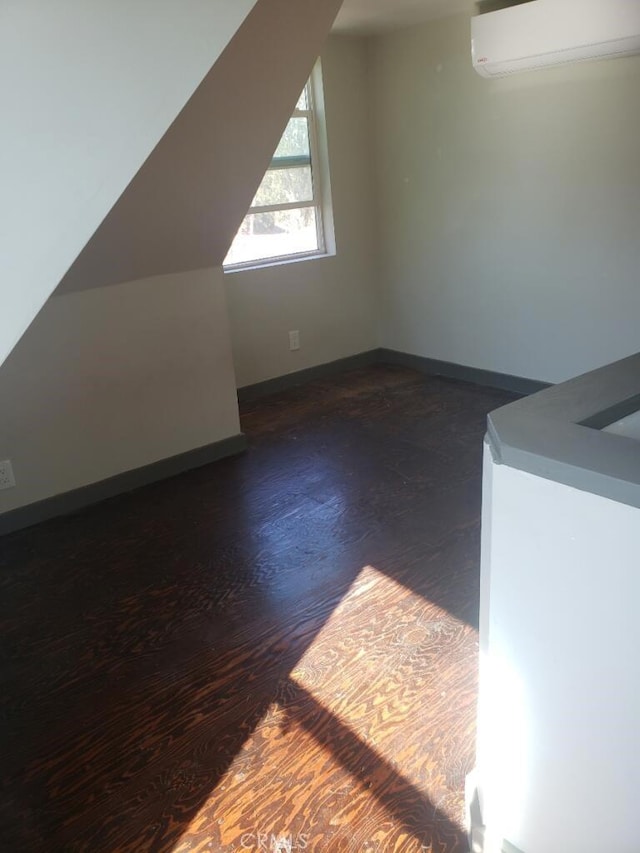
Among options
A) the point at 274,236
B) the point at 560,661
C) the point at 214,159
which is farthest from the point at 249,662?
the point at 274,236

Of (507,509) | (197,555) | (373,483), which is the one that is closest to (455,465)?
(373,483)

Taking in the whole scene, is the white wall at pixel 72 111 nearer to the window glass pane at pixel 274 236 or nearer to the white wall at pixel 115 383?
the white wall at pixel 115 383

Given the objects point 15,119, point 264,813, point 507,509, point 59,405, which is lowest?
point 264,813

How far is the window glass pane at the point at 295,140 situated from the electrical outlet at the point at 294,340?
1146 millimetres

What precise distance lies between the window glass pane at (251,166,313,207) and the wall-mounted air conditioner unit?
1.33 metres

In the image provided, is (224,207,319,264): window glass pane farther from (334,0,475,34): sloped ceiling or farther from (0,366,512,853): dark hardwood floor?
(0,366,512,853): dark hardwood floor

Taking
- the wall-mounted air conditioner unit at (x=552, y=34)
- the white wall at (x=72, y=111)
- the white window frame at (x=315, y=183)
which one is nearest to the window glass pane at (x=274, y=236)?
the white window frame at (x=315, y=183)

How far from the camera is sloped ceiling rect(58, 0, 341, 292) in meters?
2.12

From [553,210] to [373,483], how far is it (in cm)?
195

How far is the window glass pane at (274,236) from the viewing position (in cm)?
450

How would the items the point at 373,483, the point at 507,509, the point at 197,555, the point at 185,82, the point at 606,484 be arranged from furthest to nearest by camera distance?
the point at 373,483 < the point at 197,555 < the point at 185,82 < the point at 507,509 < the point at 606,484

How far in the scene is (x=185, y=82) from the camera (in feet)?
5.84

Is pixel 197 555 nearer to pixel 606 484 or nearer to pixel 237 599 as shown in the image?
pixel 237 599

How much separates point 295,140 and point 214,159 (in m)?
2.16
